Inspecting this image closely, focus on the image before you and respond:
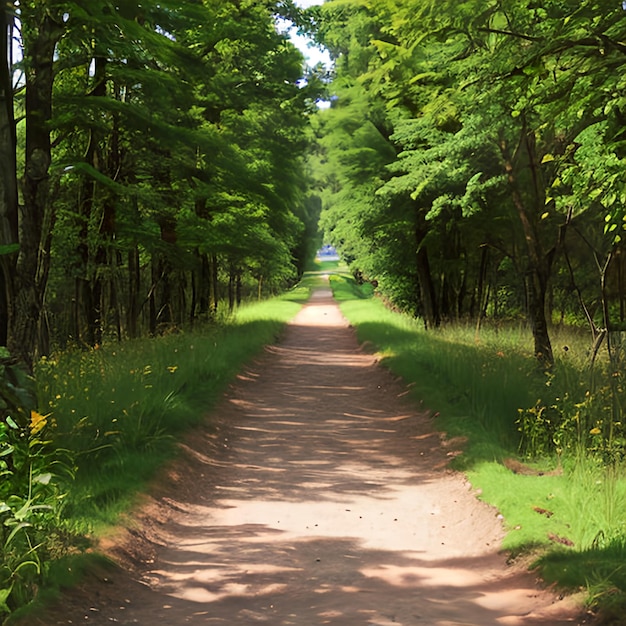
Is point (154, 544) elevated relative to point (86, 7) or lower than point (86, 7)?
lower

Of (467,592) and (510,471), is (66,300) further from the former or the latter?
(467,592)

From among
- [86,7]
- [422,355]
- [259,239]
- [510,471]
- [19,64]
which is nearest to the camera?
[86,7]

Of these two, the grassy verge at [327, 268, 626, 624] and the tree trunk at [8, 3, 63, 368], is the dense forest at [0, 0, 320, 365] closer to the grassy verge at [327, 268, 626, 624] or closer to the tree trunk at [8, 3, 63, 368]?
the tree trunk at [8, 3, 63, 368]

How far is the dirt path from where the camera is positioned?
4.76 meters

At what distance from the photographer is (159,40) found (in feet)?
23.2

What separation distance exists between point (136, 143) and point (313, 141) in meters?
16.4

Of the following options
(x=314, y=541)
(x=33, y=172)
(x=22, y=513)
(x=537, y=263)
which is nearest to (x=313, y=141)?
(x=537, y=263)

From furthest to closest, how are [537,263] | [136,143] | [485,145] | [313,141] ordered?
[313,141] → [136,143] → [485,145] → [537,263]

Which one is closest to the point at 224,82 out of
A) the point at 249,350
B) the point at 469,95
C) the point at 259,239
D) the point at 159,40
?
the point at 259,239

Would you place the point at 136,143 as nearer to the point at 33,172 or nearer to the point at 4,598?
the point at 33,172

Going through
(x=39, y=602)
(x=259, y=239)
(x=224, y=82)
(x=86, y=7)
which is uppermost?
(x=224, y=82)

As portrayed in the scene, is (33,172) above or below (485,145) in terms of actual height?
below

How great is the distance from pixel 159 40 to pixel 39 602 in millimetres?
5154

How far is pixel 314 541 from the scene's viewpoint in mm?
6297
